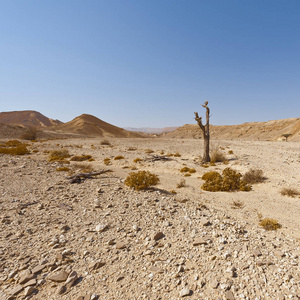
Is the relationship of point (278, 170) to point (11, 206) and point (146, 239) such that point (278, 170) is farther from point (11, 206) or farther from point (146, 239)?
point (11, 206)

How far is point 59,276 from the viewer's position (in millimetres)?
3252

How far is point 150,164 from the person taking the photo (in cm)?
1550

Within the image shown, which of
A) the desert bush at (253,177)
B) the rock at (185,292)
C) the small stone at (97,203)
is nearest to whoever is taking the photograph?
the rock at (185,292)

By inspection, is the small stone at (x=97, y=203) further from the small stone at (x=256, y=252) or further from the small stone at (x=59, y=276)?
the small stone at (x=256, y=252)

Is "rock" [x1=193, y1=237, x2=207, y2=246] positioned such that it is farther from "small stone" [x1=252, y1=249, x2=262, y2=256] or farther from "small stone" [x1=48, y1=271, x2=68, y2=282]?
"small stone" [x1=48, y1=271, x2=68, y2=282]

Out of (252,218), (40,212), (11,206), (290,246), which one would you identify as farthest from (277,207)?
(11,206)

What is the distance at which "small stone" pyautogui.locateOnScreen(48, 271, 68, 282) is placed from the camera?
3.19m

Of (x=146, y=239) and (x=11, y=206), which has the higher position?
(x=11, y=206)

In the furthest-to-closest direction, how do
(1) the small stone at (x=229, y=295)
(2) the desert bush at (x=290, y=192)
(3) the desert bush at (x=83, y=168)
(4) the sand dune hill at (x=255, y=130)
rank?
1. (4) the sand dune hill at (x=255, y=130)
2. (3) the desert bush at (x=83, y=168)
3. (2) the desert bush at (x=290, y=192)
4. (1) the small stone at (x=229, y=295)

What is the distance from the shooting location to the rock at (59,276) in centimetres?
319

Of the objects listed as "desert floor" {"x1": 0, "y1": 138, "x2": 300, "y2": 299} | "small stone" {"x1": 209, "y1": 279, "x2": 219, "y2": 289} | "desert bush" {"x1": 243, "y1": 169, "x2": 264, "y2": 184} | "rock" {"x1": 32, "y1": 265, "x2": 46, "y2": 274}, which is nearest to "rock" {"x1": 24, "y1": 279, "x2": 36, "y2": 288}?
"desert floor" {"x1": 0, "y1": 138, "x2": 300, "y2": 299}

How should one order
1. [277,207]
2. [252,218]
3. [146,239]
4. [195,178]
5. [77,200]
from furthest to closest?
[195,178]
[277,207]
[77,200]
[252,218]
[146,239]

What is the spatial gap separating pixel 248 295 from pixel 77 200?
215 inches

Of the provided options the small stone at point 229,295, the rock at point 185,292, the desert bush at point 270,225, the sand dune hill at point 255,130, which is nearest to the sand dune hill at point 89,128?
the sand dune hill at point 255,130
